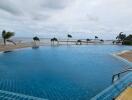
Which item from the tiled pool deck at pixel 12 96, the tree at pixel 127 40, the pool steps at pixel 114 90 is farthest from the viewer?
A: the tree at pixel 127 40

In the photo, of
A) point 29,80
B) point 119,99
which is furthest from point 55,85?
point 119,99

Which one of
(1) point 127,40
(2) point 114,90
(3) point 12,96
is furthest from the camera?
(1) point 127,40

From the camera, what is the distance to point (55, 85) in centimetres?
1215

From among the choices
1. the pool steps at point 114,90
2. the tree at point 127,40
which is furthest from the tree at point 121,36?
the pool steps at point 114,90

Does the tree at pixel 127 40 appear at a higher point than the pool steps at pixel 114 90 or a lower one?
higher

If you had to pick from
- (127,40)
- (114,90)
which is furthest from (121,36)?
(114,90)

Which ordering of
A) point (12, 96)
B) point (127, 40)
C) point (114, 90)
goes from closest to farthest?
point (12, 96)
point (114, 90)
point (127, 40)

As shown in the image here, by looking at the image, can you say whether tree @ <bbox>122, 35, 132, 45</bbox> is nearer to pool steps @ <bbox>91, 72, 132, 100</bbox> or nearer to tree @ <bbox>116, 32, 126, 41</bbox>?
tree @ <bbox>116, 32, 126, 41</bbox>

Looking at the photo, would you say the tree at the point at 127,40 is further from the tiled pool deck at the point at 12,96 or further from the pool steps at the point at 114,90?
the tiled pool deck at the point at 12,96

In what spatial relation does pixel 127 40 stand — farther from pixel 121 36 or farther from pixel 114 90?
pixel 114 90

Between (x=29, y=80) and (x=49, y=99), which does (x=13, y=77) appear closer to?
(x=29, y=80)

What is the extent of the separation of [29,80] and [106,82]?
5626mm

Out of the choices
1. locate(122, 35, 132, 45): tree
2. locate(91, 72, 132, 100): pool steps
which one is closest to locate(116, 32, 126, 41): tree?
locate(122, 35, 132, 45): tree

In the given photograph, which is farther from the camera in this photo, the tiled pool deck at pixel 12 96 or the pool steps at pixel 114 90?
the pool steps at pixel 114 90
